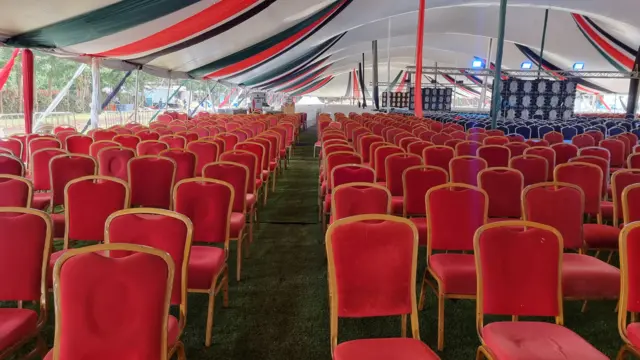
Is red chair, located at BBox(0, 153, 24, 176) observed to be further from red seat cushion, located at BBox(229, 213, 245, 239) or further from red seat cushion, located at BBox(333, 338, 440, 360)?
red seat cushion, located at BBox(333, 338, 440, 360)

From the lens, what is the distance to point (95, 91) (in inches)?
416

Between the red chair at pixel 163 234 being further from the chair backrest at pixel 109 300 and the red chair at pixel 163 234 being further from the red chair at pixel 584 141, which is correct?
the red chair at pixel 584 141

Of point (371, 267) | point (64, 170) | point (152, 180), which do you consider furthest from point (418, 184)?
point (64, 170)

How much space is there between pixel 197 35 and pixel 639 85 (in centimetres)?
2224

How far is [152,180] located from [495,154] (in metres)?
3.90

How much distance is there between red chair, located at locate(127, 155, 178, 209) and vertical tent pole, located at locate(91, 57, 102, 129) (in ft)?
22.6

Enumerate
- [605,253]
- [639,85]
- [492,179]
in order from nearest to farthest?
[492,179] → [605,253] → [639,85]

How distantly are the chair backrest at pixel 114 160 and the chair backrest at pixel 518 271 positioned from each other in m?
3.98

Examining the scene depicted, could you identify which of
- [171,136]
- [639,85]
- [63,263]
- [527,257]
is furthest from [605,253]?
[639,85]

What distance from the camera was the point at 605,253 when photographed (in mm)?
4797

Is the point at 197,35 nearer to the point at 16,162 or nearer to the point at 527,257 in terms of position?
the point at 16,162

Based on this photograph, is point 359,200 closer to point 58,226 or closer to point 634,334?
point 634,334

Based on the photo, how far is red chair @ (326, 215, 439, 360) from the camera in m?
2.36

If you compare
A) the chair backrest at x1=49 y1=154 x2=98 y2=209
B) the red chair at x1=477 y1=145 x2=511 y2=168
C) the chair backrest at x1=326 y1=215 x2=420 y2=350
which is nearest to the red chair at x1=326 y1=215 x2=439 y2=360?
the chair backrest at x1=326 y1=215 x2=420 y2=350
